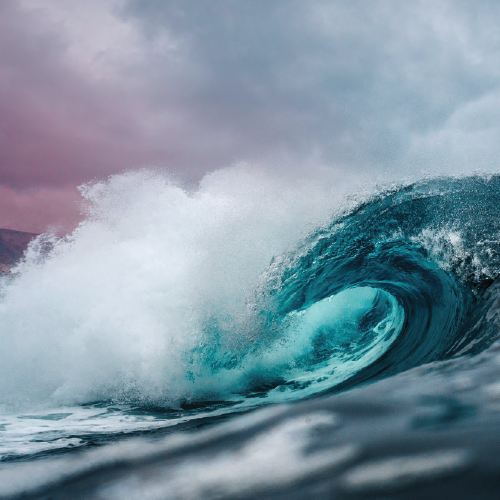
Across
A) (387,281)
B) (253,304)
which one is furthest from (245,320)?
(387,281)

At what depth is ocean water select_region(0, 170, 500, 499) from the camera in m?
1.30

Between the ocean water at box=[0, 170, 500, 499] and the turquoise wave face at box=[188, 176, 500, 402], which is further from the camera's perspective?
the turquoise wave face at box=[188, 176, 500, 402]

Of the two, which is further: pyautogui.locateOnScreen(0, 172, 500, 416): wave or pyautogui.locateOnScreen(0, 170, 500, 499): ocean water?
pyautogui.locateOnScreen(0, 172, 500, 416): wave

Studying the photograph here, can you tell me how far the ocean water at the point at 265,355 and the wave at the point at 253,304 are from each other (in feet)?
0.09

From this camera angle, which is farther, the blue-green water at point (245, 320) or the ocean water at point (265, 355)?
the blue-green water at point (245, 320)

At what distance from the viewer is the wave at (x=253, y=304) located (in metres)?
4.19

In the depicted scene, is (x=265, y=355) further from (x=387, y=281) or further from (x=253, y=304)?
(x=387, y=281)

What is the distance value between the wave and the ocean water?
0.09 feet

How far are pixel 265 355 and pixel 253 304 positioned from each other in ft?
3.14

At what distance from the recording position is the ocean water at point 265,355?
1300 millimetres

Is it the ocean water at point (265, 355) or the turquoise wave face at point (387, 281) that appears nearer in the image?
the ocean water at point (265, 355)

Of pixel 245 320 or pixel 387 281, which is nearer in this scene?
pixel 245 320

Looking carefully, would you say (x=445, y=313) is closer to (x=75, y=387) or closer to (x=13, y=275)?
(x=75, y=387)

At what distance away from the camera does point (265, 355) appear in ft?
17.4
